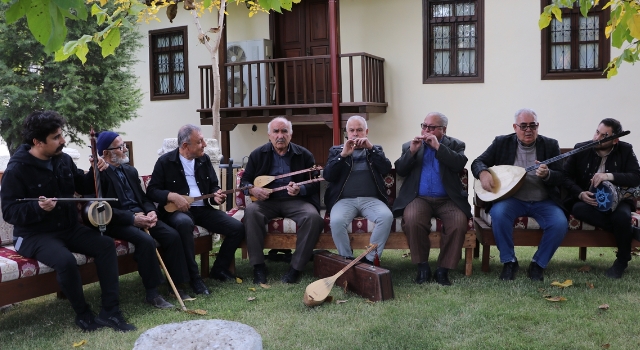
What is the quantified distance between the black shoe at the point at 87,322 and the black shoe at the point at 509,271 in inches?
133

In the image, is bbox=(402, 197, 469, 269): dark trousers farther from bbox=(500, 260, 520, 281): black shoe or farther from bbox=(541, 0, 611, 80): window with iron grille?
bbox=(541, 0, 611, 80): window with iron grille

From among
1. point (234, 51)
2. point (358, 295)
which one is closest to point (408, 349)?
point (358, 295)

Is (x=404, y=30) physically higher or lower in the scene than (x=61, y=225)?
higher

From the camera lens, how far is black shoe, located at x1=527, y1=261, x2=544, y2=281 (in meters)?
5.48

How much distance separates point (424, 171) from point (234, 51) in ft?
27.6

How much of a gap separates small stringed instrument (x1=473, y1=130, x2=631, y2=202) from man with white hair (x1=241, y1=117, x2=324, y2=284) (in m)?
1.60

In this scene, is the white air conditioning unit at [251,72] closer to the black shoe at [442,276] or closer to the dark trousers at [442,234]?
the dark trousers at [442,234]

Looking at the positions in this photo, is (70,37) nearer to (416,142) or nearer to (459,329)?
(416,142)

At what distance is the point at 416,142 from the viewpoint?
5723mm

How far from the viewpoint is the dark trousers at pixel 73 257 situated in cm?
438

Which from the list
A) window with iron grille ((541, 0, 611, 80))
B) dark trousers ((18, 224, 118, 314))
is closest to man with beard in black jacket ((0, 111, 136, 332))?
dark trousers ((18, 224, 118, 314))

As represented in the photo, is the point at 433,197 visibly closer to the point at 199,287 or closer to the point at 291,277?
the point at 291,277

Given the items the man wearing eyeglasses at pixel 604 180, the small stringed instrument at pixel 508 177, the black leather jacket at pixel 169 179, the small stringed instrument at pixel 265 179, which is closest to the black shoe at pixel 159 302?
the black leather jacket at pixel 169 179

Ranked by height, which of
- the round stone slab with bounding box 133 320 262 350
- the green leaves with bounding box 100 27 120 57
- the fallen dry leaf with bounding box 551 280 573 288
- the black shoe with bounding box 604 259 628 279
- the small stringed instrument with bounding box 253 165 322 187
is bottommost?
the fallen dry leaf with bounding box 551 280 573 288
